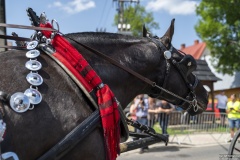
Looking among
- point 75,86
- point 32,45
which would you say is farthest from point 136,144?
point 32,45

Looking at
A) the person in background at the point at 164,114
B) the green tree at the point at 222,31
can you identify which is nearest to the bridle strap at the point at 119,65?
the person in background at the point at 164,114

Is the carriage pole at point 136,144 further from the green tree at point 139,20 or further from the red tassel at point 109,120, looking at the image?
the green tree at point 139,20

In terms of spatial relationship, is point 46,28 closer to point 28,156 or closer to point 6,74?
point 6,74

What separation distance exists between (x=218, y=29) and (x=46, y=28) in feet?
67.9

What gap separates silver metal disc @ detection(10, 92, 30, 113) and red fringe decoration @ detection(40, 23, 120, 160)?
41 cm

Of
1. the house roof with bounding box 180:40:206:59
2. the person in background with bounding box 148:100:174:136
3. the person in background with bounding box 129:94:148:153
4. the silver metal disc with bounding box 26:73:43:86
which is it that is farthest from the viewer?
the house roof with bounding box 180:40:206:59

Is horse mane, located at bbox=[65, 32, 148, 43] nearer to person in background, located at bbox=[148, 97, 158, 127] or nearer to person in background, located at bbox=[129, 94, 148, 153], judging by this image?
person in background, located at bbox=[129, 94, 148, 153]

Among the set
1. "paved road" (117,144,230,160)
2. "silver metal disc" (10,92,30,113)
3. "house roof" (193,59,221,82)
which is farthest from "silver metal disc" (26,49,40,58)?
"house roof" (193,59,221,82)

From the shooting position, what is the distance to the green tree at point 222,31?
21.5m

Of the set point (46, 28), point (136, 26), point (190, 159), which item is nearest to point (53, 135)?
point (46, 28)

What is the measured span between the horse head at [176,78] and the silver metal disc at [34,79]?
135cm

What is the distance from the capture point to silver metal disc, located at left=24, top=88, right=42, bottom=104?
7.15ft

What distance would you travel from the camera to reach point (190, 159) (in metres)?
8.80

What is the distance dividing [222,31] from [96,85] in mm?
20636
